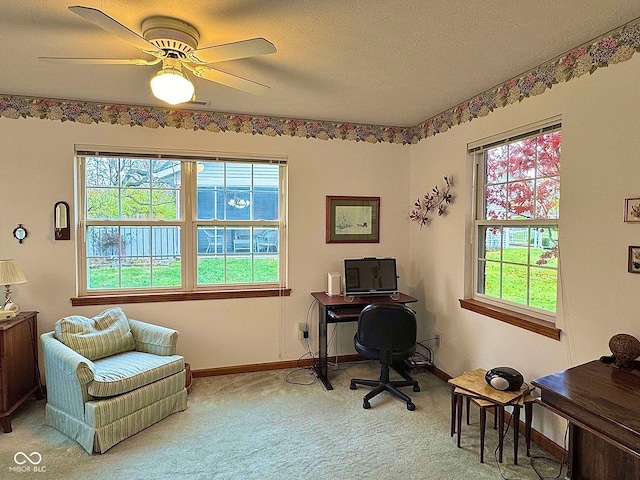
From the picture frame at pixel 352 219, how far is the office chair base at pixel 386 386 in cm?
132

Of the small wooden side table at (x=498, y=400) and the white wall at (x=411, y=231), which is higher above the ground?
the white wall at (x=411, y=231)

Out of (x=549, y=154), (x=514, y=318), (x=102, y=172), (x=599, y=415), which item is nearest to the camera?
(x=599, y=415)

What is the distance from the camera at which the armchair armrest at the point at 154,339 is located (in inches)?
117

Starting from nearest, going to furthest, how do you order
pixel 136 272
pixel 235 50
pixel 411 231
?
pixel 235 50
pixel 136 272
pixel 411 231

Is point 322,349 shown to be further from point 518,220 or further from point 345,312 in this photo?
point 518,220

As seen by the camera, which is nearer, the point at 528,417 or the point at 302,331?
the point at 528,417

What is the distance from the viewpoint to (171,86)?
1.95 metres

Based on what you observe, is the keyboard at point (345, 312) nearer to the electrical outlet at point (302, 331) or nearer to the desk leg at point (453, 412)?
the electrical outlet at point (302, 331)

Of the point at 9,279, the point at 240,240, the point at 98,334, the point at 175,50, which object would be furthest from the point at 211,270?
the point at 175,50

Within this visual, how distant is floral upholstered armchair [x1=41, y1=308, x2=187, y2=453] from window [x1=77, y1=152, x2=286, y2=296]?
523mm

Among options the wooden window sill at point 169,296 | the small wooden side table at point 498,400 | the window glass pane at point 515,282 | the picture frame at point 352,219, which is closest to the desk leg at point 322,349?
the wooden window sill at point 169,296

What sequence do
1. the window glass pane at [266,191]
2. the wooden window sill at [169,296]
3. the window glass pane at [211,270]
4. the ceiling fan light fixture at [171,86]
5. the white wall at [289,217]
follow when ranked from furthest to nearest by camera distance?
the window glass pane at [266,191], the window glass pane at [211,270], the wooden window sill at [169,296], the white wall at [289,217], the ceiling fan light fixture at [171,86]

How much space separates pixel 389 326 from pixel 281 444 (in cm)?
111

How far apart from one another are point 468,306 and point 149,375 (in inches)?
96.3
